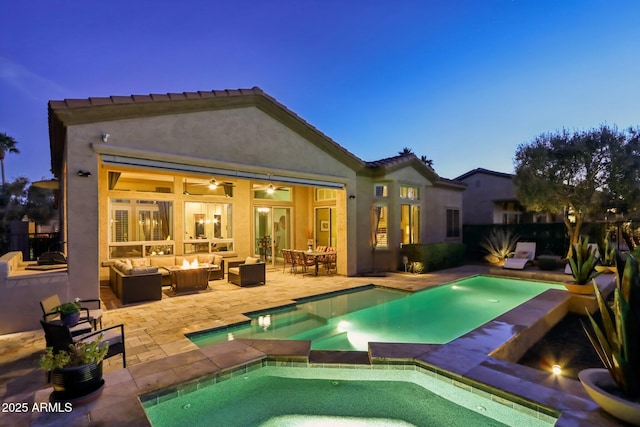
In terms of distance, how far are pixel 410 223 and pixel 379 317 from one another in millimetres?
8063

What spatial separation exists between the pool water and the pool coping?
0.14 meters

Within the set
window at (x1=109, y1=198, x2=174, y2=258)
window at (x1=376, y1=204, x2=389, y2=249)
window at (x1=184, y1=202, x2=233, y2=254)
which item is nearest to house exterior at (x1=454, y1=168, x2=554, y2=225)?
window at (x1=376, y1=204, x2=389, y2=249)

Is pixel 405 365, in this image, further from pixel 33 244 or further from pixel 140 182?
pixel 33 244

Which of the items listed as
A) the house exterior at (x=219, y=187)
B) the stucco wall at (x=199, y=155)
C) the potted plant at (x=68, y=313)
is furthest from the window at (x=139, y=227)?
the potted plant at (x=68, y=313)

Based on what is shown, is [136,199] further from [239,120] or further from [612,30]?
[612,30]

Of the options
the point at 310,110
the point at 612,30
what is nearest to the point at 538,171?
the point at 612,30

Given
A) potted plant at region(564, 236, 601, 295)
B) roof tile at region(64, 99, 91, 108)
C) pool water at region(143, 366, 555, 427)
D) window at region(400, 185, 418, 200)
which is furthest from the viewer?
window at region(400, 185, 418, 200)

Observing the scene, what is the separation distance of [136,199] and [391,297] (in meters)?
9.56

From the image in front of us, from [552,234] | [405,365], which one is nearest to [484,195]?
[552,234]

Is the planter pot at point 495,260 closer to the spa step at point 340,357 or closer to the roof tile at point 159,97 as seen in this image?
the spa step at point 340,357

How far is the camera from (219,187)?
13.3 meters

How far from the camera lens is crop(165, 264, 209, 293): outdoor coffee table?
376 inches

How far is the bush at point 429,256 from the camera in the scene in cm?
1357

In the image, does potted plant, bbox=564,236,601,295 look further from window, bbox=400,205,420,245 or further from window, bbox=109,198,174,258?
window, bbox=109,198,174,258
